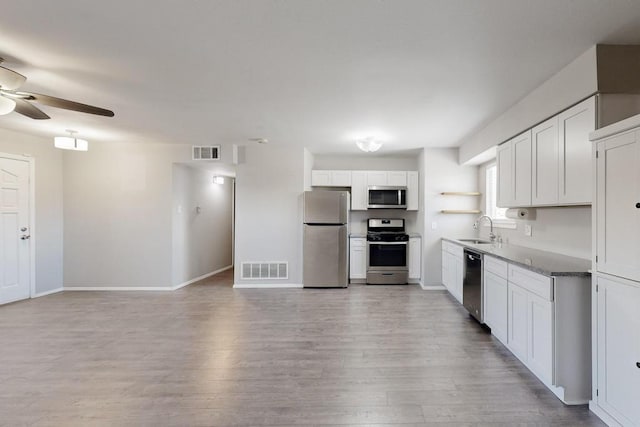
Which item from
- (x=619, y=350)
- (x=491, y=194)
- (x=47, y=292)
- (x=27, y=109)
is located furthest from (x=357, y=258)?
(x=47, y=292)

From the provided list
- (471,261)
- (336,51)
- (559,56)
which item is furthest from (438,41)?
(471,261)

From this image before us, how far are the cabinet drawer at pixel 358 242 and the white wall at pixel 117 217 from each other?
3.12 meters

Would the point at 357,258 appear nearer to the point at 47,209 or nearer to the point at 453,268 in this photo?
the point at 453,268

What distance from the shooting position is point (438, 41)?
2014mm

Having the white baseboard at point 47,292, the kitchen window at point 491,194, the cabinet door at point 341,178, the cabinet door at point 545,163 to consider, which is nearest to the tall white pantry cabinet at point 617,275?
the cabinet door at point 545,163

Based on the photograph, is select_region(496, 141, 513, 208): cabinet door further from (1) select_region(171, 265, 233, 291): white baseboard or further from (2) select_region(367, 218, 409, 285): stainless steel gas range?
(1) select_region(171, 265, 233, 291): white baseboard

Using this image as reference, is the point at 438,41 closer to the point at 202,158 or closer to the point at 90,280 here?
the point at 202,158

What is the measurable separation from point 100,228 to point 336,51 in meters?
4.90

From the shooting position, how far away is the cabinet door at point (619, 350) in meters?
1.62

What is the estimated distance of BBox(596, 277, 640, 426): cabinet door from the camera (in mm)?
1619

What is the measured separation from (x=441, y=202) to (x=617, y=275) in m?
3.48

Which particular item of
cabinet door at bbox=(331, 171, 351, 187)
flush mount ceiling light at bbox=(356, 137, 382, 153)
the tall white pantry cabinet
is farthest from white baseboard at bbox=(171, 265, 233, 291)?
the tall white pantry cabinet

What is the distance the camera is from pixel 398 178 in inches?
219

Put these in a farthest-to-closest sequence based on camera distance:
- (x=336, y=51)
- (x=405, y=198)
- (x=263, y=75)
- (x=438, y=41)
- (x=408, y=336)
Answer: (x=405, y=198) < (x=408, y=336) < (x=263, y=75) < (x=336, y=51) < (x=438, y=41)
